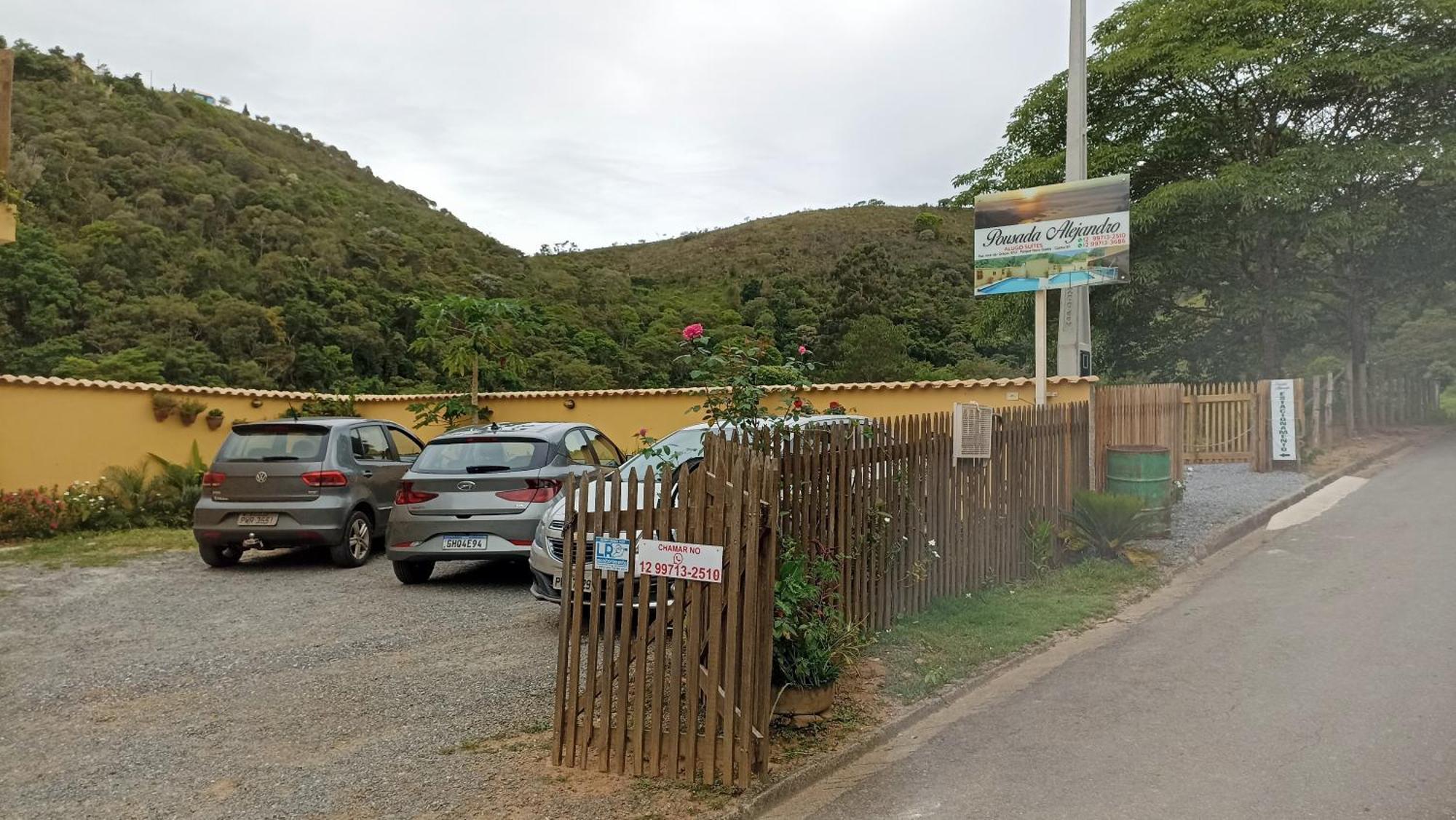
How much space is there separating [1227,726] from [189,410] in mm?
14399

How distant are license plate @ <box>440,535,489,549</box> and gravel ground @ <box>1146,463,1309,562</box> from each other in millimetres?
6116

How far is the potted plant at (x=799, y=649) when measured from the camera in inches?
178

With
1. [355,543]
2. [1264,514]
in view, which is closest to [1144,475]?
[1264,514]

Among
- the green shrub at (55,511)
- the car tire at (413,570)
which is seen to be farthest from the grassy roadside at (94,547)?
the car tire at (413,570)

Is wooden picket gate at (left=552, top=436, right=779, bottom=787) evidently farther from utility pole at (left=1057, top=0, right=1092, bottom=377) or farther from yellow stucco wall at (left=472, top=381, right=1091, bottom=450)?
utility pole at (left=1057, top=0, right=1092, bottom=377)

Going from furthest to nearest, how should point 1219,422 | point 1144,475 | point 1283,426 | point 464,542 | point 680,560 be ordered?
1. point 1219,422
2. point 1283,426
3. point 1144,475
4. point 464,542
5. point 680,560

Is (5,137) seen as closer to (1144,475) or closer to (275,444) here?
(275,444)

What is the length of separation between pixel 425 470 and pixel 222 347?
1007 inches

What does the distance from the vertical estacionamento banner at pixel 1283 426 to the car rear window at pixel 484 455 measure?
1211 cm

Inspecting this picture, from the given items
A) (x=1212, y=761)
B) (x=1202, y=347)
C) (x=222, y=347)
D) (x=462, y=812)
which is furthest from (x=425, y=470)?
(x=222, y=347)

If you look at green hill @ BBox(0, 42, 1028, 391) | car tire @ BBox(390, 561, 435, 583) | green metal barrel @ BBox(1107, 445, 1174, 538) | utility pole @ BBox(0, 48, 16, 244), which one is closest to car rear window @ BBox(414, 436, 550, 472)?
car tire @ BBox(390, 561, 435, 583)

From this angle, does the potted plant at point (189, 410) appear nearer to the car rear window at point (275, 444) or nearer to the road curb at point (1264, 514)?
the car rear window at point (275, 444)

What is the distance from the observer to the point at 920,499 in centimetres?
661

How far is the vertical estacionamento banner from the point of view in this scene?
15.0 metres
